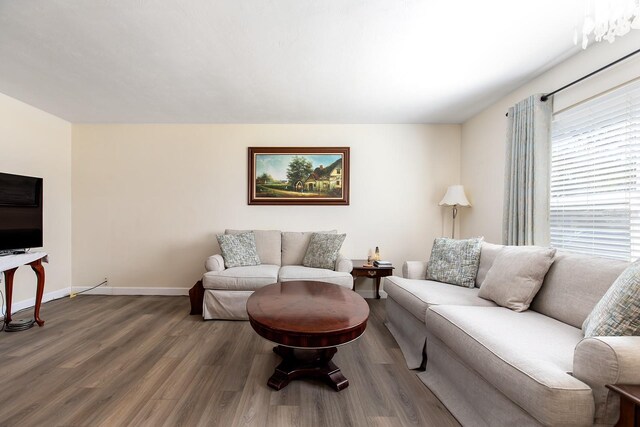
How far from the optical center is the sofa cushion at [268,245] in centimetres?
346

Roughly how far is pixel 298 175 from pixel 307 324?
2553 millimetres

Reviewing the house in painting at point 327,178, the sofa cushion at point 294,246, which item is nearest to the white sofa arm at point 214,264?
the sofa cushion at point 294,246

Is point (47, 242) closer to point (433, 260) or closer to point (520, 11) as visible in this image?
point (433, 260)

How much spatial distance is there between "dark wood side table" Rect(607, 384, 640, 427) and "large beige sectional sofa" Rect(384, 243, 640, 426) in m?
0.03

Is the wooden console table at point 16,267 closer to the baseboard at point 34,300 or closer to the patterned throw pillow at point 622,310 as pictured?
the baseboard at point 34,300

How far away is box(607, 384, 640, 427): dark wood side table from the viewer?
0.90 metres

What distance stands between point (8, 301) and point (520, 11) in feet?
16.5

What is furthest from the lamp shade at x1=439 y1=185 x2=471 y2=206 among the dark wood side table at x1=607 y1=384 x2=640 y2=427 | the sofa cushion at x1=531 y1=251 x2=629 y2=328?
the dark wood side table at x1=607 y1=384 x2=640 y2=427

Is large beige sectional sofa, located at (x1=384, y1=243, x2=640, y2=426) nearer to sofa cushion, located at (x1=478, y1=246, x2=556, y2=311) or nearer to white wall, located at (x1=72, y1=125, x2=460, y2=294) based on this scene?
sofa cushion, located at (x1=478, y1=246, x2=556, y2=311)

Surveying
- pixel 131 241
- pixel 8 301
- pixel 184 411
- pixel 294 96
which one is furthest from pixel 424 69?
pixel 8 301

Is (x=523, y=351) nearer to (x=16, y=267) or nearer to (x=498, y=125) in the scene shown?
(x=498, y=125)

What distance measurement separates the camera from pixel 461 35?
1.89 m

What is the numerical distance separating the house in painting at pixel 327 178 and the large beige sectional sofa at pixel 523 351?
185 cm

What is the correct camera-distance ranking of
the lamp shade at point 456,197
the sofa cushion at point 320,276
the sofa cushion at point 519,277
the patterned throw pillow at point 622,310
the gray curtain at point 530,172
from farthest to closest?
the lamp shade at point 456,197
the sofa cushion at point 320,276
the gray curtain at point 530,172
the sofa cushion at point 519,277
the patterned throw pillow at point 622,310
